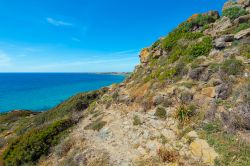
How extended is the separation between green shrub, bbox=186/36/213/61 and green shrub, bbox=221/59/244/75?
2383 millimetres

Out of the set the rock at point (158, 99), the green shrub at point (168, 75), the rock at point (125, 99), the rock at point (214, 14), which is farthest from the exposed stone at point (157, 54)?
the rock at point (158, 99)

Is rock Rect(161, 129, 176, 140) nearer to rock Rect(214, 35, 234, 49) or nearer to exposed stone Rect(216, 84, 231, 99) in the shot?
exposed stone Rect(216, 84, 231, 99)

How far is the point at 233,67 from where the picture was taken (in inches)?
294

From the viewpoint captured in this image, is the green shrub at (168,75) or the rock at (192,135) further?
the green shrub at (168,75)

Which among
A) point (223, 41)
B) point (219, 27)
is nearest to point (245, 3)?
point (219, 27)

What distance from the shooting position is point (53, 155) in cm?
877

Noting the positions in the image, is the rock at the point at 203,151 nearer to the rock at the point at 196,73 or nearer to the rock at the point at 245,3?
the rock at the point at 196,73

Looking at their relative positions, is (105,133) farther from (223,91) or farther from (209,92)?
(223,91)

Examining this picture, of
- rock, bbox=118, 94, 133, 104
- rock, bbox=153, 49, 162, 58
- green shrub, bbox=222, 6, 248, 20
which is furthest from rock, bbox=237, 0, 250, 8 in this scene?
rock, bbox=118, 94, 133, 104

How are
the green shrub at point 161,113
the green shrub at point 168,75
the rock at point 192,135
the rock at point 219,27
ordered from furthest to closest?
the rock at point 219,27
the green shrub at point 168,75
the green shrub at point 161,113
the rock at point 192,135

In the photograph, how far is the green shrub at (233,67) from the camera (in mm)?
7278

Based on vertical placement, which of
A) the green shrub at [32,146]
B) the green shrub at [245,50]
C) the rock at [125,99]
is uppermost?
the green shrub at [245,50]

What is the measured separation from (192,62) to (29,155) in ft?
38.7

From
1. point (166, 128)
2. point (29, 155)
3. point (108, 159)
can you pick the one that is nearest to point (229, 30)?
point (166, 128)
